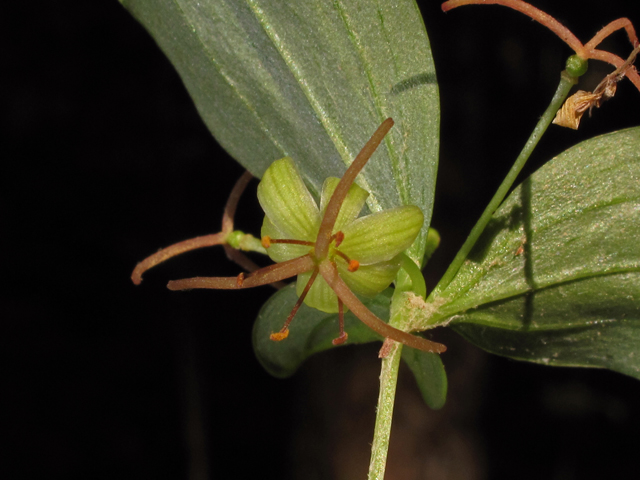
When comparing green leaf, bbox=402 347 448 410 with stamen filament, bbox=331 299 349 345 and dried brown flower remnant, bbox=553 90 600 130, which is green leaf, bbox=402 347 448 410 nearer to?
stamen filament, bbox=331 299 349 345

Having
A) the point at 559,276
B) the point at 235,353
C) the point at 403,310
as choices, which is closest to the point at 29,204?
the point at 235,353

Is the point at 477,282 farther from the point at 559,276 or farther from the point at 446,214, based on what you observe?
the point at 446,214

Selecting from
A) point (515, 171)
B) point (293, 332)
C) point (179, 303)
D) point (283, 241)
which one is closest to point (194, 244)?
point (293, 332)

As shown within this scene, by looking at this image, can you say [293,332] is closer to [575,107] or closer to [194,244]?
[194,244]

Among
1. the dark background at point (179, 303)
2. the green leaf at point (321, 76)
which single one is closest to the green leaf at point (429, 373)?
the green leaf at point (321, 76)

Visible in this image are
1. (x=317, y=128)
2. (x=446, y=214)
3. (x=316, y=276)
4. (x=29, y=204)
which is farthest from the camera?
(x=446, y=214)

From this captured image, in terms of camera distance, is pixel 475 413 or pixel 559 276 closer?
pixel 559 276

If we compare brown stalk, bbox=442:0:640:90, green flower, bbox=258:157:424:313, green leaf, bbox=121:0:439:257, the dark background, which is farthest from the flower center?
the dark background
